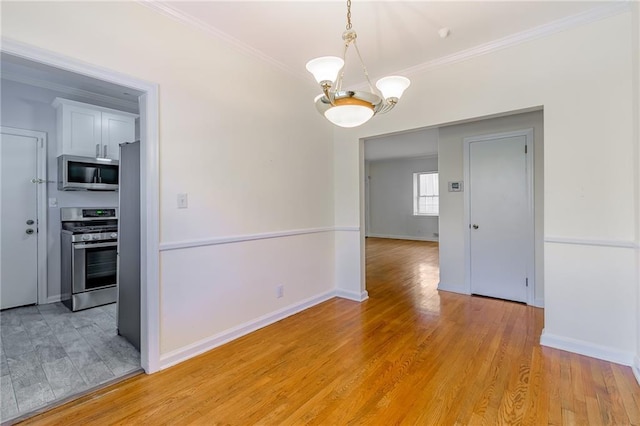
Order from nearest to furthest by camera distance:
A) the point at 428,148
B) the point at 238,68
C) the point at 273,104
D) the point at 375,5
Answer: the point at 375,5 → the point at 238,68 → the point at 273,104 → the point at 428,148

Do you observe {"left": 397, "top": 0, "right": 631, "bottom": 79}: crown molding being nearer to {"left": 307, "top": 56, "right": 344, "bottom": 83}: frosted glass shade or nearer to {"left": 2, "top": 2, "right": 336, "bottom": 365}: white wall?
{"left": 2, "top": 2, "right": 336, "bottom": 365}: white wall

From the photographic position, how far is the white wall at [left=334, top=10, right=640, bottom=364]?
2279 millimetres

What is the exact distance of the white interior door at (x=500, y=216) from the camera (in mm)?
3590

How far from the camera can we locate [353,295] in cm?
389

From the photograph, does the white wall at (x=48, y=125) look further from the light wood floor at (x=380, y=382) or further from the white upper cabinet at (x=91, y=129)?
the light wood floor at (x=380, y=382)

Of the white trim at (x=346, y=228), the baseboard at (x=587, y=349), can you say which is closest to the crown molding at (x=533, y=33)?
the white trim at (x=346, y=228)

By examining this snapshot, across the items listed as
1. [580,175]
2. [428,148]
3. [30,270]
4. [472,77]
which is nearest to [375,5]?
[472,77]

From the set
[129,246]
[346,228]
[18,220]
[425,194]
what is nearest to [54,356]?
[129,246]

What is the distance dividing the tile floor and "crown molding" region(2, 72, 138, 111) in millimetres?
2789

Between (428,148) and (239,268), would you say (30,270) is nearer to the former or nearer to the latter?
(239,268)

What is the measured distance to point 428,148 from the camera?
802 cm

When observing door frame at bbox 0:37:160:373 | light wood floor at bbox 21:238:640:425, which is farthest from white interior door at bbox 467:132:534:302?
door frame at bbox 0:37:160:373

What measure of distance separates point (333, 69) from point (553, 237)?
2.42 metres

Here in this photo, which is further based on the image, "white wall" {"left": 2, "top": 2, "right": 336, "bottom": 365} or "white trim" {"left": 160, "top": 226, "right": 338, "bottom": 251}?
"white trim" {"left": 160, "top": 226, "right": 338, "bottom": 251}
